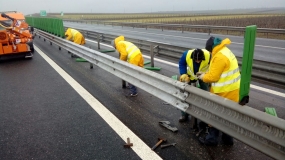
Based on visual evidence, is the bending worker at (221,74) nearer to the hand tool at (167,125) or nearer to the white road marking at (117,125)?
the hand tool at (167,125)

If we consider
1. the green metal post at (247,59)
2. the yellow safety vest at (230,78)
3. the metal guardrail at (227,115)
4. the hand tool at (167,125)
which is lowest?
the hand tool at (167,125)

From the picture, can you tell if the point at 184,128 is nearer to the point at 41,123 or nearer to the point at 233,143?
the point at 233,143

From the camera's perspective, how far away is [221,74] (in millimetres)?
3422

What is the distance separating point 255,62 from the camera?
218 inches

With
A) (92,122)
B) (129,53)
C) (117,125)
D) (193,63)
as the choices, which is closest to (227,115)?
(193,63)

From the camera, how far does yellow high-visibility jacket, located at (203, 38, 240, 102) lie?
3.31 metres

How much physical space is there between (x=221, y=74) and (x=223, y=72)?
0.12 feet

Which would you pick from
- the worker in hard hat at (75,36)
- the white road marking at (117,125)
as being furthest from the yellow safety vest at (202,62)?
the worker in hard hat at (75,36)

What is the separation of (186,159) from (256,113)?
110 cm

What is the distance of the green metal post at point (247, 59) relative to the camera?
2.38 m

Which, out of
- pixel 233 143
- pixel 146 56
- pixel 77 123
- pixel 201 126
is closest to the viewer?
pixel 233 143

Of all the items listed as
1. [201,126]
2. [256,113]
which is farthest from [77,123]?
[256,113]

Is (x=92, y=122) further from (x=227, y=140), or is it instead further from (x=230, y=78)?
(x=230, y=78)

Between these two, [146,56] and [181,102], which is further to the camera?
[146,56]
